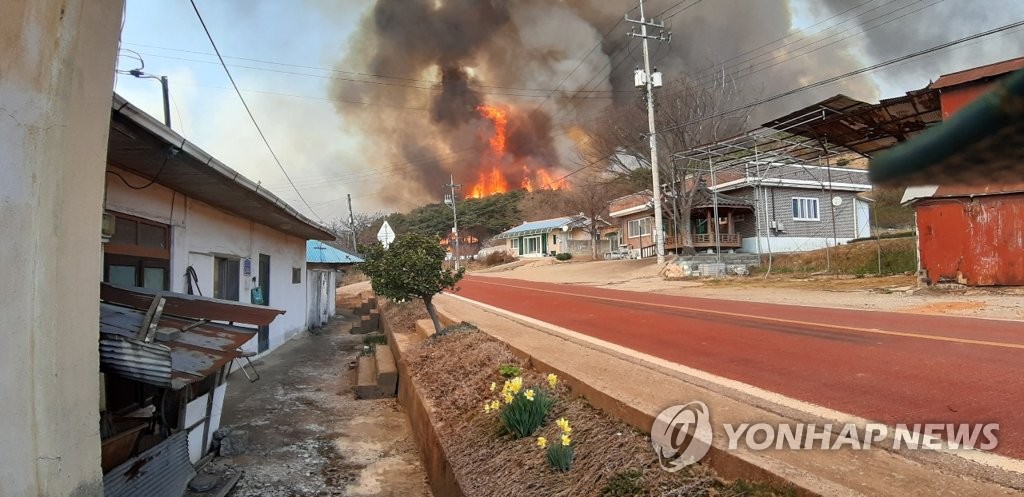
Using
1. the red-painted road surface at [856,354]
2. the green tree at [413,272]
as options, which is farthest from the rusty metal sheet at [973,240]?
the green tree at [413,272]

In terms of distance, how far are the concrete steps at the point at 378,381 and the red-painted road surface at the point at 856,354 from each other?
3.42 m

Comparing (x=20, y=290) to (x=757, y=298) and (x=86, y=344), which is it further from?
(x=757, y=298)

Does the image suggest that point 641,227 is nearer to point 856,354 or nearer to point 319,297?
point 319,297

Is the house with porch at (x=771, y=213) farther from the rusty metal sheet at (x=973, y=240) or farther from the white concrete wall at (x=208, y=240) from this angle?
the white concrete wall at (x=208, y=240)

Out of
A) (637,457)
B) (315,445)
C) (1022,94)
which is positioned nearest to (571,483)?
(637,457)

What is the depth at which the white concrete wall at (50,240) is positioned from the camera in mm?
2723

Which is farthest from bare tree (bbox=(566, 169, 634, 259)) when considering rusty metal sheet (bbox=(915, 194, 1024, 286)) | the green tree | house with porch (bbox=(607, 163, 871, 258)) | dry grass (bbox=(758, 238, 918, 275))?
the green tree

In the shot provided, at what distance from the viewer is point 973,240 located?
1503 centimetres

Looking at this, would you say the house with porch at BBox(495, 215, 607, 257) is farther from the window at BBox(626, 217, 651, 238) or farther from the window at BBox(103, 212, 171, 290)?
the window at BBox(103, 212, 171, 290)

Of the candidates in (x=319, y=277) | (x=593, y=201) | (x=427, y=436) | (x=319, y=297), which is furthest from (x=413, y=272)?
(x=593, y=201)

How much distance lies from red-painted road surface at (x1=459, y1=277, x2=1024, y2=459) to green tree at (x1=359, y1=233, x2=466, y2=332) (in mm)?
2738

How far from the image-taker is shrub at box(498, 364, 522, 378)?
6.20 meters

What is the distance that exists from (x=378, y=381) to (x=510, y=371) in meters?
4.85

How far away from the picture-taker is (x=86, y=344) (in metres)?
3.09
